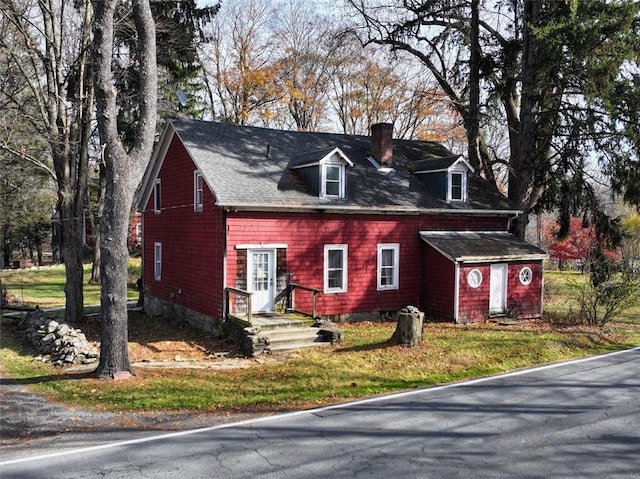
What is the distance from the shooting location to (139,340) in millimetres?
17422

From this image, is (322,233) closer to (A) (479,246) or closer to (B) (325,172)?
(B) (325,172)

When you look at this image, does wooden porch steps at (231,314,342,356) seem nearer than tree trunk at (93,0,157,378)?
No

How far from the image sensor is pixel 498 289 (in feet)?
64.5

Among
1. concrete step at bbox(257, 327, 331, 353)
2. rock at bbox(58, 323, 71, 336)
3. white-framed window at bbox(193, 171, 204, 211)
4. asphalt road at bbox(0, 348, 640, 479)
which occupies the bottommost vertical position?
asphalt road at bbox(0, 348, 640, 479)

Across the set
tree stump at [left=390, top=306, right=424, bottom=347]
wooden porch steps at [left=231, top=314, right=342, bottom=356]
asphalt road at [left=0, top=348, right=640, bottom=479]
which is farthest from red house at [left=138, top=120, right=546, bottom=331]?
asphalt road at [left=0, top=348, right=640, bottom=479]

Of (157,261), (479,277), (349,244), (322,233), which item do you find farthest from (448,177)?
(157,261)

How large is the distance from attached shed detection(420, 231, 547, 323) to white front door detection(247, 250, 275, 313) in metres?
6.13

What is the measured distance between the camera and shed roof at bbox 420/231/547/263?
19.0 metres

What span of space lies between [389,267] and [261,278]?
5055 mm

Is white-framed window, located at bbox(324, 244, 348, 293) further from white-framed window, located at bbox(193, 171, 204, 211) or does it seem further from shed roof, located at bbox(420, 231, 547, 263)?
white-framed window, located at bbox(193, 171, 204, 211)

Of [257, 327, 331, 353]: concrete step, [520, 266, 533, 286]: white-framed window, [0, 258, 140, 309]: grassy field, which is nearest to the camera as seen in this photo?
[257, 327, 331, 353]: concrete step

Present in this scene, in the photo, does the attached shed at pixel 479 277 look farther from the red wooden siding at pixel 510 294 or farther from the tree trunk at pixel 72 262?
the tree trunk at pixel 72 262

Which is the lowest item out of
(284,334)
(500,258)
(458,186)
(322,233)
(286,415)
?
(286,415)

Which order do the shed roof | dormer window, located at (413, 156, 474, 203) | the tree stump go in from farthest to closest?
dormer window, located at (413, 156, 474, 203) → the shed roof → the tree stump
